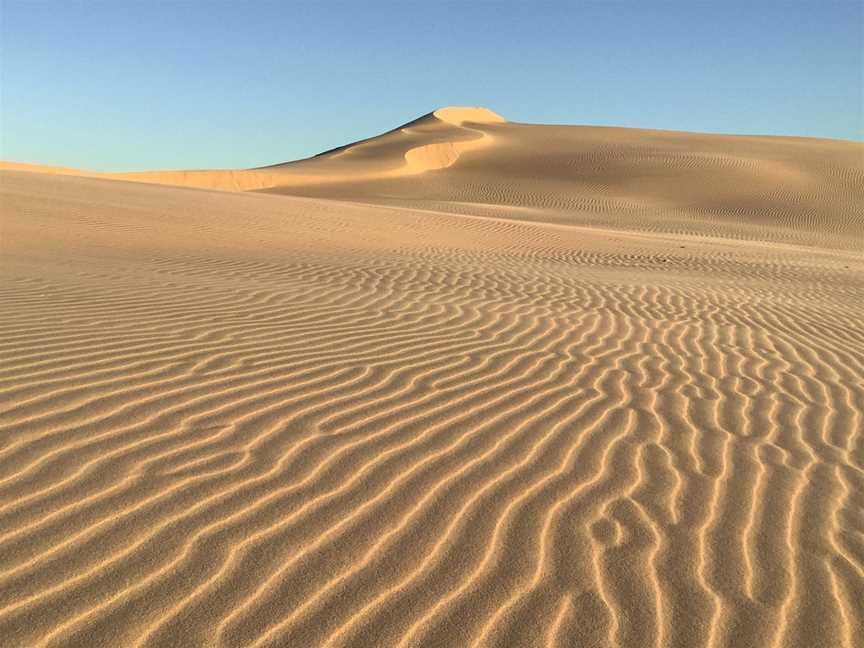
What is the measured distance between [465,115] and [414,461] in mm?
87897

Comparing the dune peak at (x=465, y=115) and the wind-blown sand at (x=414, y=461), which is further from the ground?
the wind-blown sand at (x=414, y=461)

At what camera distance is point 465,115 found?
290 feet

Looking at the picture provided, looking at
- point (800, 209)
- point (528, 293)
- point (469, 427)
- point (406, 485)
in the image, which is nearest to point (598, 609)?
point (406, 485)

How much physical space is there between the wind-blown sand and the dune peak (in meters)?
71.9

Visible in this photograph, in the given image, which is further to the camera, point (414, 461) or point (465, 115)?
point (465, 115)

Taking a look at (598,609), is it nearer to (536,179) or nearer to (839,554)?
(839,554)

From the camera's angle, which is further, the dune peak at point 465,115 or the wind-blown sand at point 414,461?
the dune peak at point 465,115

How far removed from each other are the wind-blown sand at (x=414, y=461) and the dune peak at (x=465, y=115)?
236ft

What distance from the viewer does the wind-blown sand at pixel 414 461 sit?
8.71ft

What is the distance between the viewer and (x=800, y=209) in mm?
35625

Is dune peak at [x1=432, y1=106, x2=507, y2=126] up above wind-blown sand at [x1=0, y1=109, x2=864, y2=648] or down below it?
below

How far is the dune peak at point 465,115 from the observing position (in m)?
81.6

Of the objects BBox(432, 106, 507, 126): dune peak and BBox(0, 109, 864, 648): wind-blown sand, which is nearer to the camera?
BBox(0, 109, 864, 648): wind-blown sand

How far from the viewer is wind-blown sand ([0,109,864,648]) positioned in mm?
2654
